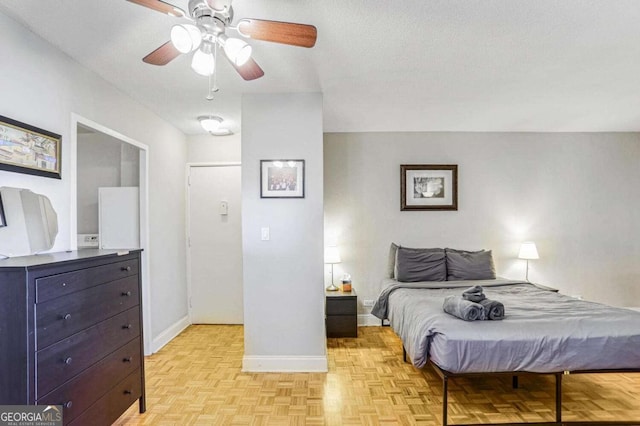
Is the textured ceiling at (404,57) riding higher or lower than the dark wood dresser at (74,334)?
higher

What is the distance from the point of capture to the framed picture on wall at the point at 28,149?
1.77m

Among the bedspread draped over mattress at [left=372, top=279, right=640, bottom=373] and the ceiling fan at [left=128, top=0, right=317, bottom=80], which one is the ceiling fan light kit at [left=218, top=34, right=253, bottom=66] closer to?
the ceiling fan at [left=128, top=0, right=317, bottom=80]

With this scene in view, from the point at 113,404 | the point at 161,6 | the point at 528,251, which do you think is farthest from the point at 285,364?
the point at 528,251

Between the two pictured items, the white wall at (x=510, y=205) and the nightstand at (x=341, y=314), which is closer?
the nightstand at (x=341, y=314)

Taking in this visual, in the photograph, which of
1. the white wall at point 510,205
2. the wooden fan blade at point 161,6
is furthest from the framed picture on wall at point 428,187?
the wooden fan blade at point 161,6

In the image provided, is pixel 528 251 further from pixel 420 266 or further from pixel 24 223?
pixel 24 223

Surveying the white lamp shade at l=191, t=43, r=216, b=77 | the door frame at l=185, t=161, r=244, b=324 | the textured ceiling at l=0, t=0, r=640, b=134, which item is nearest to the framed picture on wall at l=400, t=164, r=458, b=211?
the textured ceiling at l=0, t=0, r=640, b=134

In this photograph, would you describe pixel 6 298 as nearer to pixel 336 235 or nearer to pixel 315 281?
pixel 315 281

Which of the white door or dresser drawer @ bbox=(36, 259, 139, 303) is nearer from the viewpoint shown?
dresser drawer @ bbox=(36, 259, 139, 303)

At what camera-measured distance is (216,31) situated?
1572 mm

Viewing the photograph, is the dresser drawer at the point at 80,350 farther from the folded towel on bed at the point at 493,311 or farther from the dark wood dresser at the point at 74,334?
the folded towel on bed at the point at 493,311

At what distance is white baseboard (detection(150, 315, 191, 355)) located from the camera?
3396 mm

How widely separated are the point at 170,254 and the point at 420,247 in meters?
2.98

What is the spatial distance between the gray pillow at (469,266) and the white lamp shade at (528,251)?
0.43 m
